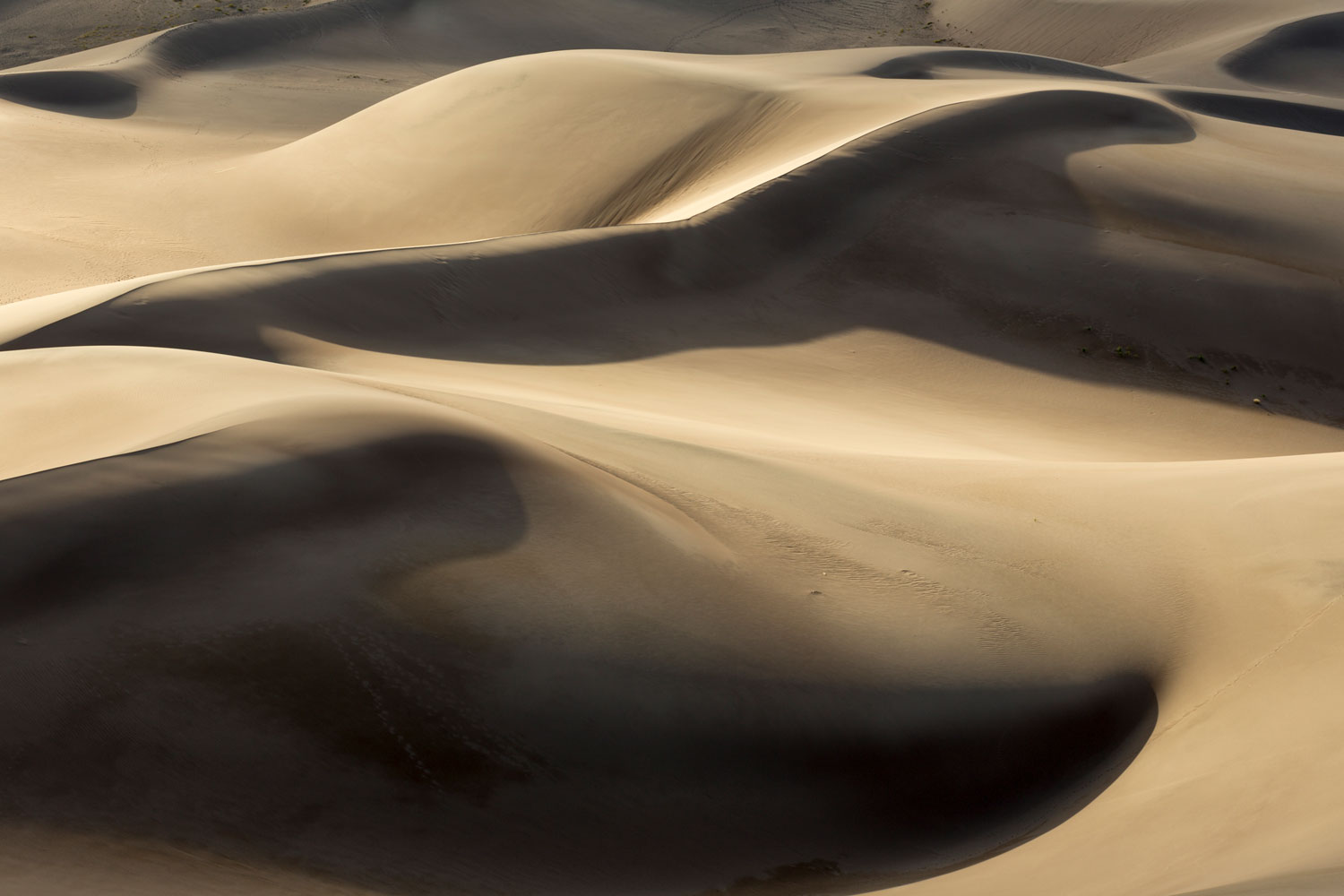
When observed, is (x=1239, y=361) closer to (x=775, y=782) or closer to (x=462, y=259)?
(x=462, y=259)

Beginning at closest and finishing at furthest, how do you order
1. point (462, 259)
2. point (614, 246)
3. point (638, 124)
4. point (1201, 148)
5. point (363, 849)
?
1. point (363, 849)
2. point (462, 259)
3. point (614, 246)
4. point (1201, 148)
5. point (638, 124)

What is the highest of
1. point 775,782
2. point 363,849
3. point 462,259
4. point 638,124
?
point 638,124

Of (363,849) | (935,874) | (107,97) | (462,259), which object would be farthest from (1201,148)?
(107,97)

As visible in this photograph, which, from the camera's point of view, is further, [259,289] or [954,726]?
[259,289]

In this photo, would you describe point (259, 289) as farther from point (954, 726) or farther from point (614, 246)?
point (954, 726)

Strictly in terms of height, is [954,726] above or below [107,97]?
below

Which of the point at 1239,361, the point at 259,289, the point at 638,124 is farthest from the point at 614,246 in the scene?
the point at 1239,361

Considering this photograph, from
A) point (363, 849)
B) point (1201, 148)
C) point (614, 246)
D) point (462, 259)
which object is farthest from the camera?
point (1201, 148)
